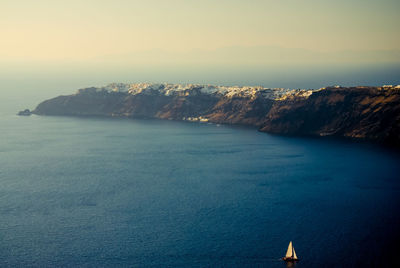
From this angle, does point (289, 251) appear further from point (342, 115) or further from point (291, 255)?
point (342, 115)

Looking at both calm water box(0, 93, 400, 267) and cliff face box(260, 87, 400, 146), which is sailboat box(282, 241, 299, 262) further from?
cliff face box(260, 87, 400, 146)

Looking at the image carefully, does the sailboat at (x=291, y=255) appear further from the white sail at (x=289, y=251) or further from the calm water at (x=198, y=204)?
the calm water at (x=198, y=204)

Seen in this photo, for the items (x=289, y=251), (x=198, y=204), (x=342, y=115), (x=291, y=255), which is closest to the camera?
(x=291, y=255)

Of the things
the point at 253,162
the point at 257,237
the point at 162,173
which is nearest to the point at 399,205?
the point at 257,237

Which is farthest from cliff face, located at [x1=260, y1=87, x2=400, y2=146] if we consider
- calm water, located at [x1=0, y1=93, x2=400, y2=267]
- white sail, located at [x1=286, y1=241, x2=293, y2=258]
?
white sail, located at [x1=286, y1=241, x2=293, y2=258]

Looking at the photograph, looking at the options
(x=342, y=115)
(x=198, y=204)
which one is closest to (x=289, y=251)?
(x=198, y=204)
